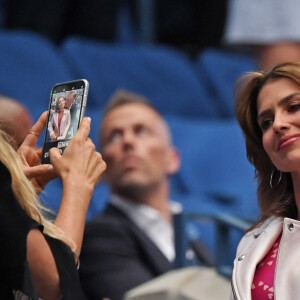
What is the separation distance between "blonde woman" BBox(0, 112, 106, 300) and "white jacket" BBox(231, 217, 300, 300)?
291 mm

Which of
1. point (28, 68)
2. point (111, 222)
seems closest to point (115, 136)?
point (111, 222)

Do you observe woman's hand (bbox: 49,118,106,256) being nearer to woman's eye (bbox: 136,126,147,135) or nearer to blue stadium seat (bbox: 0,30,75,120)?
woman's eye (bbox: 136,126,147,135)

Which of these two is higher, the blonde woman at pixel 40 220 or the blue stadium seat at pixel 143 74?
the blue stadium seat at pixel 143 74

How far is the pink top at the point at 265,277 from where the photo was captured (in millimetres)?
1505

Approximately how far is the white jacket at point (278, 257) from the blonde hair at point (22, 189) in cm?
31

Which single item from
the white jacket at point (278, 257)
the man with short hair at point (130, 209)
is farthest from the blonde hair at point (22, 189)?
the man with short hair at point (130, 209)

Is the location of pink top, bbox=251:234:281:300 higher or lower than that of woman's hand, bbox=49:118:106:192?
lower

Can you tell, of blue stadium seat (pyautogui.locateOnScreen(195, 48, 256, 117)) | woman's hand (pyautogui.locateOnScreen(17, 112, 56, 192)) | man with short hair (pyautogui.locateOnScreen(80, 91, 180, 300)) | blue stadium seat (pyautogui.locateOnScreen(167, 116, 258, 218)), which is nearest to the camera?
woman's hand (pyautogui.locateOnScreen(17, 112, 56, 192))

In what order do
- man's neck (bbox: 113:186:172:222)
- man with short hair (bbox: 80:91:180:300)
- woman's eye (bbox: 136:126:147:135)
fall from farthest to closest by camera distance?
woman's eye (bbox: 136:126:147:135) < man's neck (bbox: 113:186:172:222) < man with short hair (bbox: 80:91:180:300)

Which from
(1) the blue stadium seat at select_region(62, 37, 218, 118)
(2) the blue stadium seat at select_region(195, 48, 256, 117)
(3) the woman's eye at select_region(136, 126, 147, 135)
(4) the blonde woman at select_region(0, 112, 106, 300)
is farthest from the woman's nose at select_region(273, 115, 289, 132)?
(2) the blue stadium seat at select_region(195, 48, 256, 117)

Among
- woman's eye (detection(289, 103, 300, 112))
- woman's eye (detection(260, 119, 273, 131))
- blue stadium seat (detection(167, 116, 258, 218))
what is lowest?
blue stadium seat (detection(167, 116, 258, 218))

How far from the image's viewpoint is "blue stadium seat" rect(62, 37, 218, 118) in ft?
12.2

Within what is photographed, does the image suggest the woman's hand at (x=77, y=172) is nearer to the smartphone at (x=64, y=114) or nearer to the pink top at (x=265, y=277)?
the smartphone at (x=64, y=114)

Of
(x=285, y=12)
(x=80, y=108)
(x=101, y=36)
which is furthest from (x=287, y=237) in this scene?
(x=101, y=36)
